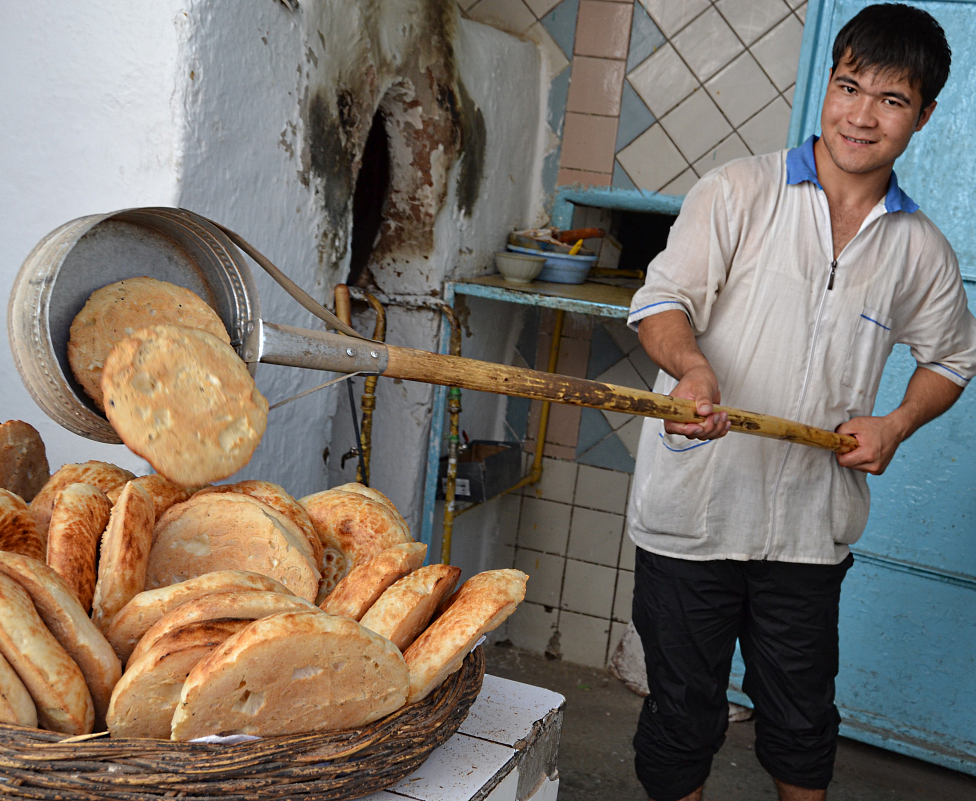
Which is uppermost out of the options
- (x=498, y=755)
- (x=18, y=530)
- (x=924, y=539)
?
(x=18, y=530)

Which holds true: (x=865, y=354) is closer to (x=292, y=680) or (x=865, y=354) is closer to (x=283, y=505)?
(x=283, y=505)

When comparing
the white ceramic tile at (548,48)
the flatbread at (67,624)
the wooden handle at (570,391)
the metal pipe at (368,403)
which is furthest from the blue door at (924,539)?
the flatbread at (67,624)

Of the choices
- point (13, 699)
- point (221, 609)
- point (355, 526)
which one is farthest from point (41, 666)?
point (355, 526)

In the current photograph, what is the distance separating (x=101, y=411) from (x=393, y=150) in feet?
6.73

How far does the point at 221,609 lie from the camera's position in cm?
85

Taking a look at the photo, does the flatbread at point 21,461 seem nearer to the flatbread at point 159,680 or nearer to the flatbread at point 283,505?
the flatbread at point 283,505

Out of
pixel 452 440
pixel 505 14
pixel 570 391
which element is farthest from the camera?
pixel 505 14

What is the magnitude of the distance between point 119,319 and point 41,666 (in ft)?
1.58

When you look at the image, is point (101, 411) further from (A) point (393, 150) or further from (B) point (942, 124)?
(B) point (942, 124)

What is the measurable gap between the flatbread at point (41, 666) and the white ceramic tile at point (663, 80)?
121 inches

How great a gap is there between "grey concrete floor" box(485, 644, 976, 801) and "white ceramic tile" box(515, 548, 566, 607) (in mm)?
580

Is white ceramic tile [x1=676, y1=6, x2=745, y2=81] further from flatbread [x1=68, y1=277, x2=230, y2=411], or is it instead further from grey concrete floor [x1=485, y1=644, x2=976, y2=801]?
flatbread [x1=68, y1=277, x2=230, y2=411]

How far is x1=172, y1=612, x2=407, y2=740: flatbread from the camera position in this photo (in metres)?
0.79

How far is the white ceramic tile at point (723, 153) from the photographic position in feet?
10.8
